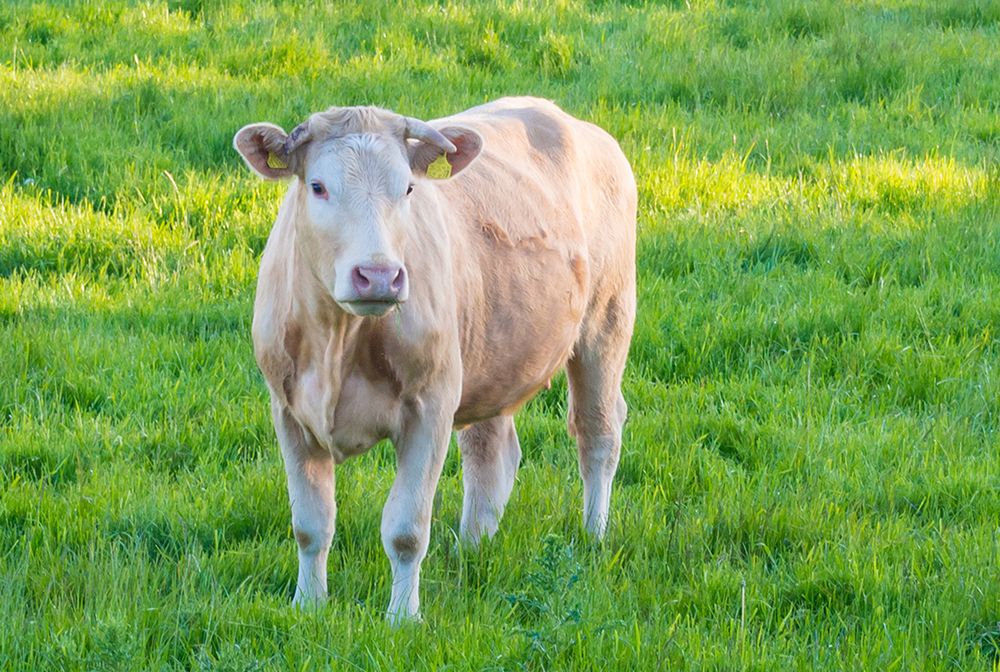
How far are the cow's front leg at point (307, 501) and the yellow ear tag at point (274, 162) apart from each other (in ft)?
2.40

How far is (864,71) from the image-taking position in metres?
9.66

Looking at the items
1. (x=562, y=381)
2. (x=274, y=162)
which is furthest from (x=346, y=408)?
(x=562, y=381)

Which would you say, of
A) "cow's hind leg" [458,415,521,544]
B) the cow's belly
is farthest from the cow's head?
"cow's hind leg" [458,415,521,544]

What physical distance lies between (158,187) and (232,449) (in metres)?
2.60

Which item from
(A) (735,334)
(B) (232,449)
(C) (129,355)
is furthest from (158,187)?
(A) (735,334)

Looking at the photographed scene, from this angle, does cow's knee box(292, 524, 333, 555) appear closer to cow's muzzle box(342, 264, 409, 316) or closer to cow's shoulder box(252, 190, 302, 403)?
cow's shoulder box(252, 190, 302, 403)

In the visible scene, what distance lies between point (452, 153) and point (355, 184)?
50 centimetres

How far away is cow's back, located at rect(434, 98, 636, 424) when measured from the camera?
449 cm

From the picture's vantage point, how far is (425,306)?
4.03m

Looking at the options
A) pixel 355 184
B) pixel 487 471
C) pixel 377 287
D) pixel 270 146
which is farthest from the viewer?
pixel 487 471

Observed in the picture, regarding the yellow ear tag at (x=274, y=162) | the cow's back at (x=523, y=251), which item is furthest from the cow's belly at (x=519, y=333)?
the yellow ear tag at (x=274, y=162)

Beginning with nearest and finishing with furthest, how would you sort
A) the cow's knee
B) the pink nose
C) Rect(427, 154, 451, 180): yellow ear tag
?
the pink nose, the cow's knee, Rect(427, 154, 451, 180): yellow ear tag

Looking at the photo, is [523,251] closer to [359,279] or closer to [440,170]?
[440,170]

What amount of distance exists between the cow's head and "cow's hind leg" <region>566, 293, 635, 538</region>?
4.41 ft
